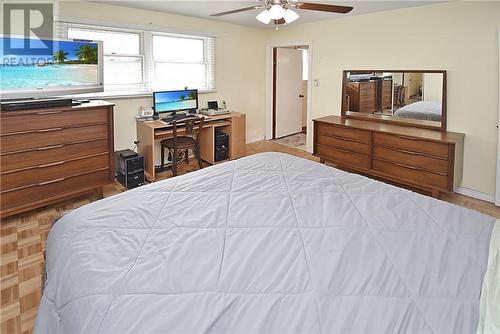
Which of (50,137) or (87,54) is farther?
(87,54)

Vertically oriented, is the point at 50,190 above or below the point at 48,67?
below

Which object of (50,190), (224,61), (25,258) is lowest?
(25,258)

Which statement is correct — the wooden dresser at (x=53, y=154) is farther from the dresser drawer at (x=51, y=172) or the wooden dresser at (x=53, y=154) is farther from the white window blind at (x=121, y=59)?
the white window blind at (x=121, y=59)

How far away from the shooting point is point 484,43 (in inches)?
142

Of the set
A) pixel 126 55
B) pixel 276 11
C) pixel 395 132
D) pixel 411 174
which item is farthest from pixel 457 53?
pixel 126 55

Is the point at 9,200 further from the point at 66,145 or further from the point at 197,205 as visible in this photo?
the point at 197,205

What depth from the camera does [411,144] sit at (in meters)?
3.88

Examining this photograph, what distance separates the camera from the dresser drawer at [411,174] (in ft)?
12.1

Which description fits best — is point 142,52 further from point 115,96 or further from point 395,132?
point 395,132

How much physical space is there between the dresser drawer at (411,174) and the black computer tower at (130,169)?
291 centimetres

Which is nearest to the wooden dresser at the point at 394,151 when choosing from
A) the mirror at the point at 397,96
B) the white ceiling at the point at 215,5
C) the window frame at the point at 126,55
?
the mirror at the point at 397,96

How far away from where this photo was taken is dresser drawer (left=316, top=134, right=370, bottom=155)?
4.37 metres

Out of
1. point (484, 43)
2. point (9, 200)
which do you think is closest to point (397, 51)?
point (484, 43)

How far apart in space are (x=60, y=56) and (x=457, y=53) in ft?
13.9
